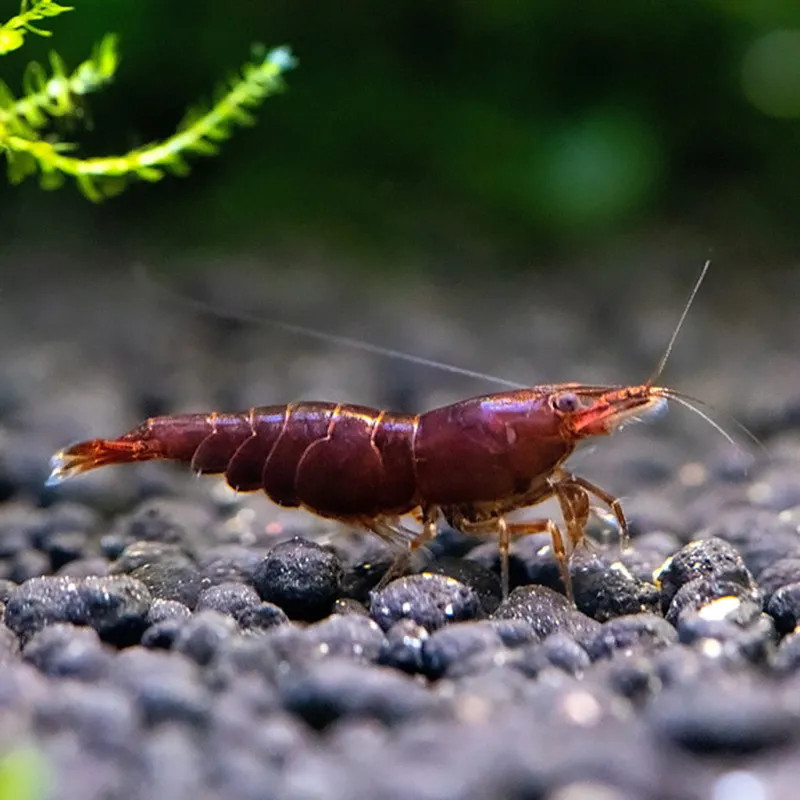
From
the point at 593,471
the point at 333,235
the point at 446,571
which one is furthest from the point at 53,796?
the point at 333,235

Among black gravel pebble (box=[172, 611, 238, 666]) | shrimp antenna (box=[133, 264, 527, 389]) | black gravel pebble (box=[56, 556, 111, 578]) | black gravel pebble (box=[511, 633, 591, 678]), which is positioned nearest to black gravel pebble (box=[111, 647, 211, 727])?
black gravel pebble (box=[172, 611, 238, 666])

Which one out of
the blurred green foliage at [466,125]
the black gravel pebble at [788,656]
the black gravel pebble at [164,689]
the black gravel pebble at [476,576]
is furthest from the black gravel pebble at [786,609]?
the blurred green foliage at [466,125]

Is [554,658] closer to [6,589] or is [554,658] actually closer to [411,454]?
[411,454]

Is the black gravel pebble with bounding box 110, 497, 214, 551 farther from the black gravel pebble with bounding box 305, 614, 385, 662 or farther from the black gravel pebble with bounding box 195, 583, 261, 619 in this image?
the black gravel pebble with bounding box 305, 614, 385, 662

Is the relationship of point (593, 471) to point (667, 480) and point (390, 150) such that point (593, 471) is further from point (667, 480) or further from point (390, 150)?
point (390, 150)

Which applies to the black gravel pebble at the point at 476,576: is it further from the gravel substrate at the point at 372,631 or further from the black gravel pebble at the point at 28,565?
the black gravel pebble at the point at 28,565

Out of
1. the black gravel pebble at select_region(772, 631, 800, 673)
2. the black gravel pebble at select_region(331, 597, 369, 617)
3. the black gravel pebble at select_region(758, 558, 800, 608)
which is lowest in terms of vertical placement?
the black gravel pebble at select_region(331, 597, 369, 617)

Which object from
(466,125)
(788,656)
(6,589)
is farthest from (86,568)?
(466,125)
